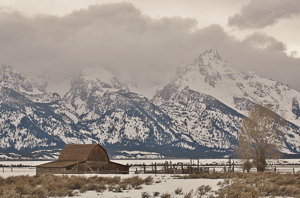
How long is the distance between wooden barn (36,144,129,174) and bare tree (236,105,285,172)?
22.4 meters

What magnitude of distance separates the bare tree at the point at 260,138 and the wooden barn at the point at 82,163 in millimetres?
22362

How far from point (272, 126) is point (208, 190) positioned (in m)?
30.8

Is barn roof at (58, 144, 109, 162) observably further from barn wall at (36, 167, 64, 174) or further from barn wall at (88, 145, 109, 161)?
barn wall at (36, 167, 64, 174)

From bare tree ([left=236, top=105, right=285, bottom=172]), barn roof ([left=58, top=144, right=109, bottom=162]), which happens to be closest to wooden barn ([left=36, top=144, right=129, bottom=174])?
barn roof ([left=58, top=144, right=109, bottom=162])

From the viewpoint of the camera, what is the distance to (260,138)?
5341cm

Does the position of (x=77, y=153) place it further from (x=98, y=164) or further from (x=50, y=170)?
(x=50, y=170)

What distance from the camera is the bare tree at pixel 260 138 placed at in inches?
2096

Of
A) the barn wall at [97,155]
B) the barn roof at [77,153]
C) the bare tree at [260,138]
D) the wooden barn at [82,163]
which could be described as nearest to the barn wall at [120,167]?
the wooden barn at [82,163]

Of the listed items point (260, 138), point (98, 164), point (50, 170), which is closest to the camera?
point (260, 138)

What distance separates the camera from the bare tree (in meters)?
53.2

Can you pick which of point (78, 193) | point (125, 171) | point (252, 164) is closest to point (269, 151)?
point (252, 164)

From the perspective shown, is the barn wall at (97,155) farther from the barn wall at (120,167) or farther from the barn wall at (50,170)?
the barn wall at (50,170)

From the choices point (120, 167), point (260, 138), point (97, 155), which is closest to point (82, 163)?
point (97, 155)

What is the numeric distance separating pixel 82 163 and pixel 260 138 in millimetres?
32027
